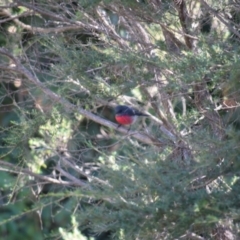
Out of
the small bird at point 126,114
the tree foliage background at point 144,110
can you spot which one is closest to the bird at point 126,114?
the small bird at point 126,114

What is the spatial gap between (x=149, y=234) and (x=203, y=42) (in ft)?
4.15

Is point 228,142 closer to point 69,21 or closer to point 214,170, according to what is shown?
point 214,170

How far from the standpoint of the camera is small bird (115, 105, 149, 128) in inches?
269

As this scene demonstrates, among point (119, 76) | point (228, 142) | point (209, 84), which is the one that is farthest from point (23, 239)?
point (228, 142)

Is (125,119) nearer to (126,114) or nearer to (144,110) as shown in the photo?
(126,114)

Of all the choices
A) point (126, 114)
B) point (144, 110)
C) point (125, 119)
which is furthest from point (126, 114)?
point (144, 110)

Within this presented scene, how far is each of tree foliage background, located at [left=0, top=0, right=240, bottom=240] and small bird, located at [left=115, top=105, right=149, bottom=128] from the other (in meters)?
0.10

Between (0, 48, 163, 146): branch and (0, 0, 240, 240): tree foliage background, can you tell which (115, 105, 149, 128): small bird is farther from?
(0, 48, 163, 146): branch

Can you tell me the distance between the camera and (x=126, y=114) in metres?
6.99

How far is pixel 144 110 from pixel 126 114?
536mm

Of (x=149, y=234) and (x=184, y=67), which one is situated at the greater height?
(x=184, y=67)

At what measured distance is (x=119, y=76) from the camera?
5.75 metres

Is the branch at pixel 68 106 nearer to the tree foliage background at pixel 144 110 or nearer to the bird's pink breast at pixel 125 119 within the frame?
the tree foliage background at pixel 144 110

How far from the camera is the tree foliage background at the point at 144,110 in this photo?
4141 millimetres
